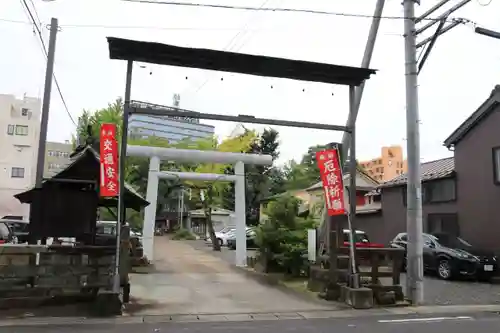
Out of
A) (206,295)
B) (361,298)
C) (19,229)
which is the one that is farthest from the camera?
(19,229)

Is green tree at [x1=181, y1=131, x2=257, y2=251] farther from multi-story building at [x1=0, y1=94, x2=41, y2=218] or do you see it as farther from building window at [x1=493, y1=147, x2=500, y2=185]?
multi-story building at [x1=0, y1=94, x2=41, y2=218]

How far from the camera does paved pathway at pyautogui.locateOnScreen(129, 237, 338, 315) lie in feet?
35.4

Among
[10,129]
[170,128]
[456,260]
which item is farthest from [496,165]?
[10,129]

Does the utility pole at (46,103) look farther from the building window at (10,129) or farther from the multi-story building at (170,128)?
the building window at (10,129)

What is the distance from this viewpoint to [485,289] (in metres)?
15.0

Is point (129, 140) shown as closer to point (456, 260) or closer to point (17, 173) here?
point (17, 173)

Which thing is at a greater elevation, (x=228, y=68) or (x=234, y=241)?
(x=228, y=68)

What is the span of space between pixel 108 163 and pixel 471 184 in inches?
603

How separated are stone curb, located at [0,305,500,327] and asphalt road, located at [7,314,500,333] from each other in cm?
34

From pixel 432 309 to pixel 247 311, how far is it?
443cm

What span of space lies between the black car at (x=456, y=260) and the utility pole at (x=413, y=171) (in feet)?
18.4

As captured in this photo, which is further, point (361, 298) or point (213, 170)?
point (213, 170)

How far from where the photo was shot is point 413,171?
1238 centimetres

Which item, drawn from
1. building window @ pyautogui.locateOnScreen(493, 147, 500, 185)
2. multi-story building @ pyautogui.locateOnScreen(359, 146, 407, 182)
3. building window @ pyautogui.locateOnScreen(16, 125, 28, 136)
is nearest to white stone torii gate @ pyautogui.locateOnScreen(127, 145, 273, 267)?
building window @ pyautogui.locateOnScreen(493, 147, 500, 185)
